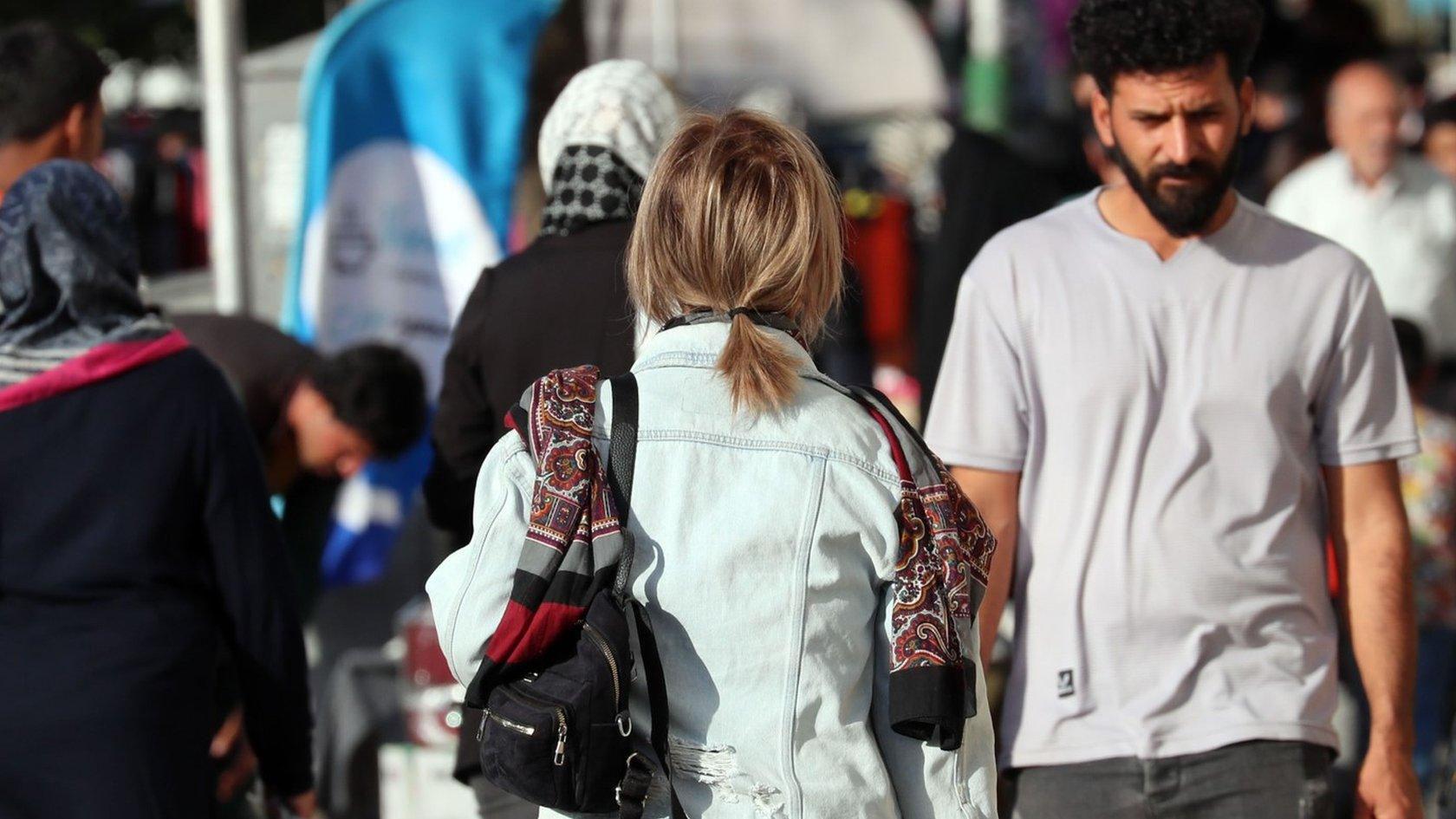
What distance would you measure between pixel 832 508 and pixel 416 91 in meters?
3.96

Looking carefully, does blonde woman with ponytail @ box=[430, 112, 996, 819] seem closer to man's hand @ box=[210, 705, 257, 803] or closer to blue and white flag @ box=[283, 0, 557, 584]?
man's hand @ box=[210, 705, 257, 803]

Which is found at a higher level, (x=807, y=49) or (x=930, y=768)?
(x=807, y=49)

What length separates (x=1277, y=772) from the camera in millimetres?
3045

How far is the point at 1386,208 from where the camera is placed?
22.4 ft

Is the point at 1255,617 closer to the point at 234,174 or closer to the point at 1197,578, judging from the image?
the point at 1197,578

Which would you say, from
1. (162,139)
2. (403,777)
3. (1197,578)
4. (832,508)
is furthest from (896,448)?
(162,139)

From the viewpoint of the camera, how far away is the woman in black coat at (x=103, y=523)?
3049 mm

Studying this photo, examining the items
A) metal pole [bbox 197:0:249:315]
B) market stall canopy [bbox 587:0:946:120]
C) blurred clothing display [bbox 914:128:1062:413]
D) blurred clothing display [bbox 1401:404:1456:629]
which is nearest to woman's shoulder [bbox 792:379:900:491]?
blurred clothing display [bbox 914:128:1062:413]

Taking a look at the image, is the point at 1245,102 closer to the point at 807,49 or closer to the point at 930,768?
the point at 930,768

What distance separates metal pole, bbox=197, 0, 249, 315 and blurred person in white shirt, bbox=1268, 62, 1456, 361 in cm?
370

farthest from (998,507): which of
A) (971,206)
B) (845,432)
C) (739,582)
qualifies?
(971,206)

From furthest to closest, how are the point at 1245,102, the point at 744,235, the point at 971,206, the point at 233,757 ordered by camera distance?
the point at 971,206, the point at 233,757, the point at 1245,102, the point at 744,235

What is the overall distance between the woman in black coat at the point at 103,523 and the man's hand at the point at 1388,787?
6.26 ft

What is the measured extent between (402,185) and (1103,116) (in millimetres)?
3120
